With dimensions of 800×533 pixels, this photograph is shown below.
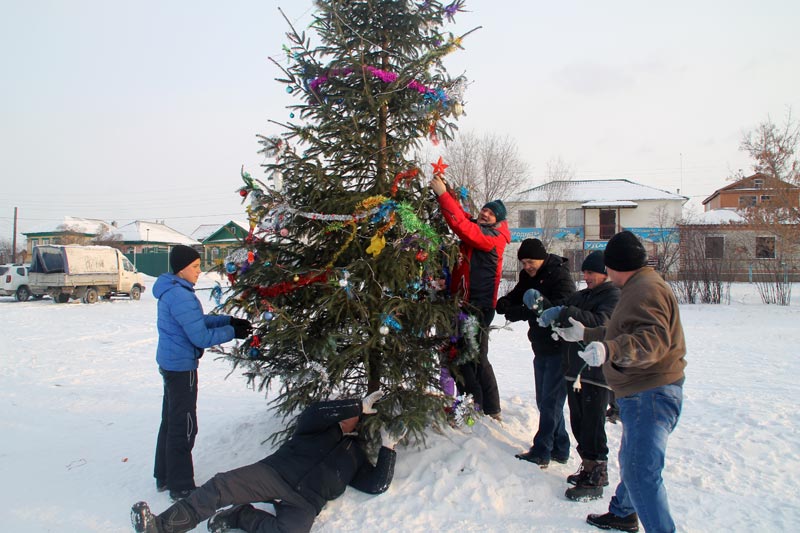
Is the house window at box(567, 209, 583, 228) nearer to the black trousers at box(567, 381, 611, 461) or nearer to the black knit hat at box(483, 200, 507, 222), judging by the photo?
the black knit hat at box(483, 200, 507, 222)

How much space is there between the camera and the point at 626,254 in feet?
10.3

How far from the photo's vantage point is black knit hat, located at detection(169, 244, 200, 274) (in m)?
4.24

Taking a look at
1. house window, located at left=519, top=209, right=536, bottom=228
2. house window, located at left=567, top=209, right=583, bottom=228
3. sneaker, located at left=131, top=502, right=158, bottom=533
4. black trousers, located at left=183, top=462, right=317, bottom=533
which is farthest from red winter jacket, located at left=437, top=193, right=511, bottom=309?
house window, located at left=567, top=209, right=583, bottom=228

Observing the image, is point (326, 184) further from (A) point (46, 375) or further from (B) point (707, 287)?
(B) point (707, 287)

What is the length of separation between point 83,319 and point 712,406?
675 inches

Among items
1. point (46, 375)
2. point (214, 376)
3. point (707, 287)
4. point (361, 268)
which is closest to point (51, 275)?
point (46, 375)

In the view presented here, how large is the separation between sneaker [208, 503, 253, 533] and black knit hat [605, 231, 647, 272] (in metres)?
2.96

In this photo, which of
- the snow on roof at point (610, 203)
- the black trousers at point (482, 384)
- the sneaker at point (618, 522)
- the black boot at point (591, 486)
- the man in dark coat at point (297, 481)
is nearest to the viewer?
the man in dark coat at point (297, 481)

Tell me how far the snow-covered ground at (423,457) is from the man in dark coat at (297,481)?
18 centimetres

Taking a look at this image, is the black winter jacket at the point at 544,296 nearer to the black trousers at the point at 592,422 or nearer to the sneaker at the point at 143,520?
the black trousers at the point at 592,422

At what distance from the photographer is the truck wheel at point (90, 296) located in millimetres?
21297

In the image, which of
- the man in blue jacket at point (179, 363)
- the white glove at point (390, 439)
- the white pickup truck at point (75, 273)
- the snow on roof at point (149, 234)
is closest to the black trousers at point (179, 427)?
the man in blue jacket at point (179, 363)

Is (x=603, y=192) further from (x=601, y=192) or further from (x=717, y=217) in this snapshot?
(x=717, y=217)

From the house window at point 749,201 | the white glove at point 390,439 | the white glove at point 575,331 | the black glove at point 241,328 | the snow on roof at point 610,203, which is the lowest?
the white glove at point 390,439
